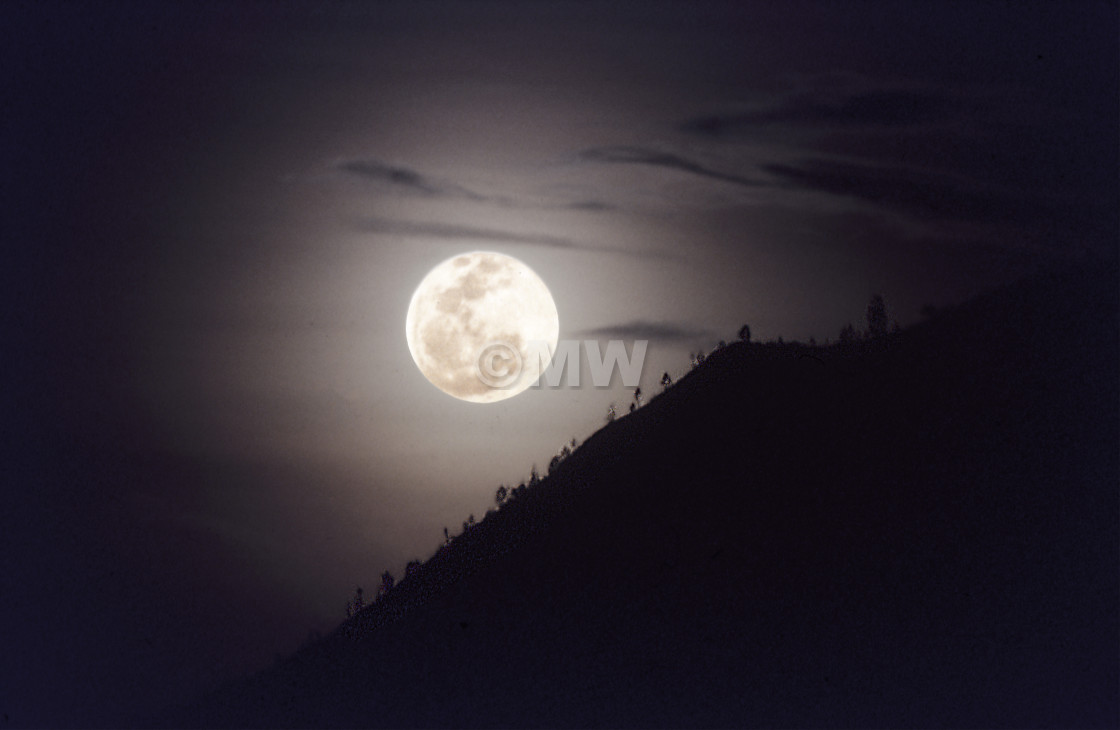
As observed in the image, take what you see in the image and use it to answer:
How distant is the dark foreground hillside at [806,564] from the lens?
164 ft

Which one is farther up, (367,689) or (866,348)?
(866,348)

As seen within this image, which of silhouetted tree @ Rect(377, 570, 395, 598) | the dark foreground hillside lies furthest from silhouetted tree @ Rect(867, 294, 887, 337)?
silhouetted tree @ Rect(377, 570, 395, 598)

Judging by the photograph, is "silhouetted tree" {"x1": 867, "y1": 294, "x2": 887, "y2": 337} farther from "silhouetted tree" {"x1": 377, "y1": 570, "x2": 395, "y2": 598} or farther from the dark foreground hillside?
"silhouetted tree" {"x1": 377, "y1": 570, "x2": 395, "y2": 598}

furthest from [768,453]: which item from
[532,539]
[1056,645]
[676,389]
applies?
[1056,645]

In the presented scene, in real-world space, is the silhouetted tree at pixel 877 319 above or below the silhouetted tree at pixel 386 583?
above

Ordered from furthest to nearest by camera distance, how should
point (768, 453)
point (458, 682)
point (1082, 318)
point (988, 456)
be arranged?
point (1082, 318)
point (768, 453)
point (988, 456)
point (458, 682)

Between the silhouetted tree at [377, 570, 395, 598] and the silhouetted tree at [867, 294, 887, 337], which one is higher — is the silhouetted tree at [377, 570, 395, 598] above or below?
below

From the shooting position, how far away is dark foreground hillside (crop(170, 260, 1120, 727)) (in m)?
50.0

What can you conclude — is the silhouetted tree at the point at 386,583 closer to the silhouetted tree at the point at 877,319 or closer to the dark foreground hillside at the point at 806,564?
the dark foreground hillside at the point at 806,564

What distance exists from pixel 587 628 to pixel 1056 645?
86.5 ft

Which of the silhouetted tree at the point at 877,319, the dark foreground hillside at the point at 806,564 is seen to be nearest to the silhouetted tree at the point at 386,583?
the dark foreground hillside at the point at 806,564

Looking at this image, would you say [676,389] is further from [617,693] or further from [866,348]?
[617,693]

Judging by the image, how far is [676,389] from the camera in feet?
277

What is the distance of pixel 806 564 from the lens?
5959 cm
